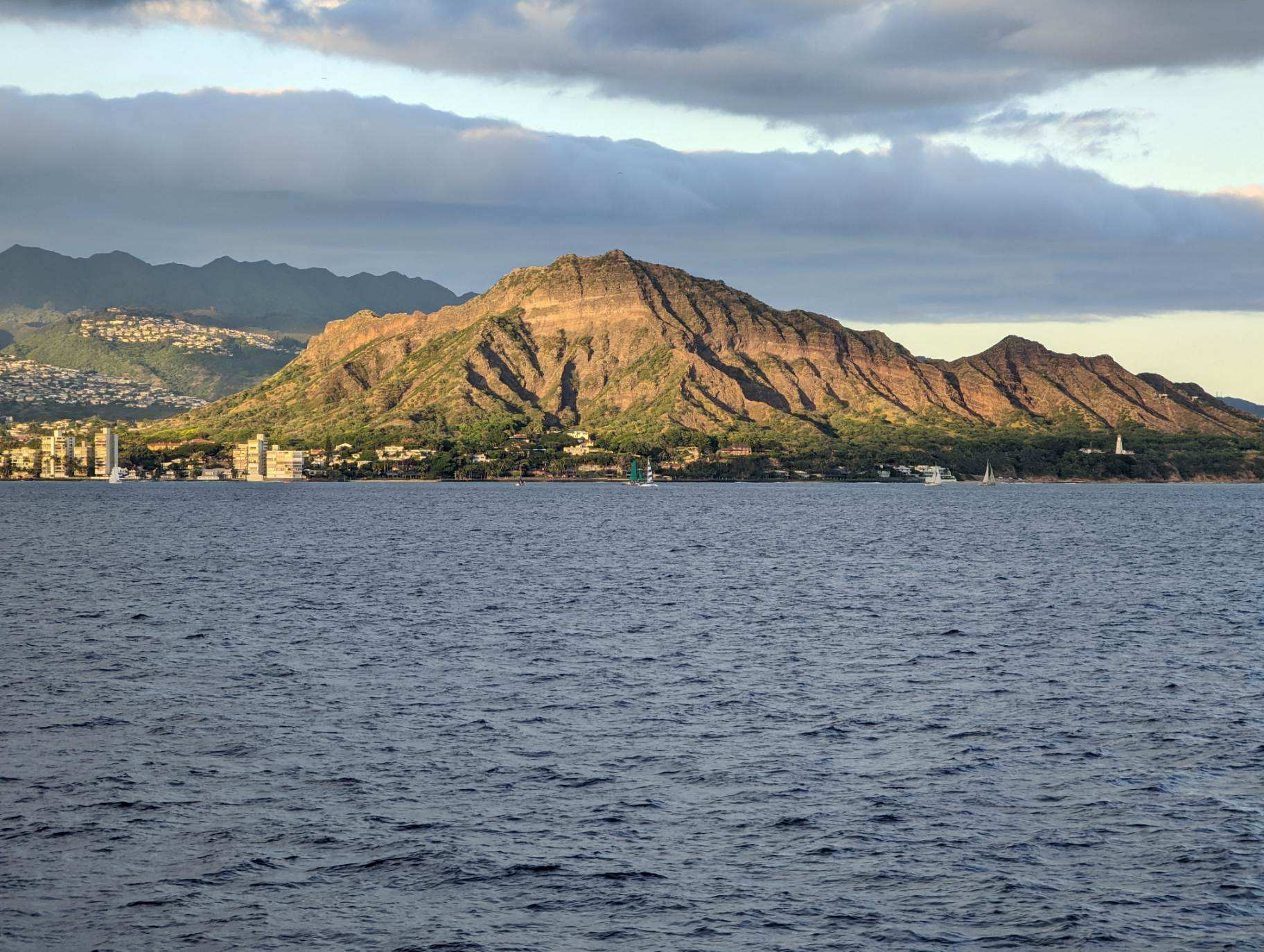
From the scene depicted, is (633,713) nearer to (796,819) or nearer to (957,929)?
(796,819)

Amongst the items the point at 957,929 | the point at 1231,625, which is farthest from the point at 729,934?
the point at 1231,625

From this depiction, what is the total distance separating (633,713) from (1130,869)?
891 inches

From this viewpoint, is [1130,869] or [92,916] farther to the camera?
[1130,869]

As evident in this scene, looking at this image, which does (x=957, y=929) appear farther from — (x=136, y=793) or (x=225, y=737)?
(x=225, y=737)

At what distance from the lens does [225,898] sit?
1166 inches

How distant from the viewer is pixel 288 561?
13112 cm

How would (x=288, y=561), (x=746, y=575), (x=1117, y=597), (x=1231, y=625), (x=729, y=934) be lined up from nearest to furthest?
(x=729, y=934)
(x=1231, y=625)
(x=1117, y=597)
(x=746, y=575)
(x=288, y=561)

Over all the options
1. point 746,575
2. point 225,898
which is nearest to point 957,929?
point 225,898

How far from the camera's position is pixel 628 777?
4059cm

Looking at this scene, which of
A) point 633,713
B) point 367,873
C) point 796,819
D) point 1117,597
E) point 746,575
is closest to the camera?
point 367,873

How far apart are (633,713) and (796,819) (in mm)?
15512

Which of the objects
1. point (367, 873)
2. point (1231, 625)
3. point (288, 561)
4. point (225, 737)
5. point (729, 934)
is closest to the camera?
point (729, 934)

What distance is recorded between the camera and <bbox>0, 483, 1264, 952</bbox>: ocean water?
29016 mm

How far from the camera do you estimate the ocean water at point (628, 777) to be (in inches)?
1142
